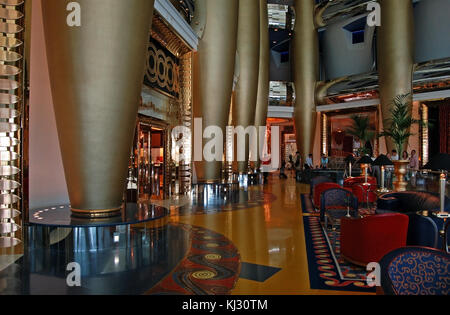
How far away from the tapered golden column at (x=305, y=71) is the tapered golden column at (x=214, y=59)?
399 inches

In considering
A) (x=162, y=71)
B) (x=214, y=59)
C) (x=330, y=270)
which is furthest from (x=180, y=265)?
(x=214, y=59)

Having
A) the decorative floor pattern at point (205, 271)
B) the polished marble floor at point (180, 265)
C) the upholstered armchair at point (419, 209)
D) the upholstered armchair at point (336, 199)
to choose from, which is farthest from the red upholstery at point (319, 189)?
the decorative floor pattern at point (205, 271)

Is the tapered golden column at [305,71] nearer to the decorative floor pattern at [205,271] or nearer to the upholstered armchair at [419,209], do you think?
the upholstered armchair at [419,209]

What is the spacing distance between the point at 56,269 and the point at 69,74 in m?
2.20

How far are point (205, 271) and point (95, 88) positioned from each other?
8.09ft

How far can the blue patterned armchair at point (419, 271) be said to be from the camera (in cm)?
203

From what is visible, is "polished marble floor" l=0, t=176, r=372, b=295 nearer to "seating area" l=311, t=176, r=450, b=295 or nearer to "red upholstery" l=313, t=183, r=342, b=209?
"seating area" l=311, t=176, r=450, b=295

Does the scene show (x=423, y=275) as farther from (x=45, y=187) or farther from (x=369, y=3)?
(x=369, y=3)

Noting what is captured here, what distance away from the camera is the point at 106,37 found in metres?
4.18

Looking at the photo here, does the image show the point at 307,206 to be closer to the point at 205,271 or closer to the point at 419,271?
the point at 205,271

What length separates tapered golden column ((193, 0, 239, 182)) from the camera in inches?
371

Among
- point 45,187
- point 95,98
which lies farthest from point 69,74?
point 45,187

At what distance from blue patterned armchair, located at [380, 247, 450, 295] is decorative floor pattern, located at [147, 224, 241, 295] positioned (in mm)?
1382

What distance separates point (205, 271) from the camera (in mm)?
3439
